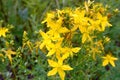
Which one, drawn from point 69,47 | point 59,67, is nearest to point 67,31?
→ point 69,47

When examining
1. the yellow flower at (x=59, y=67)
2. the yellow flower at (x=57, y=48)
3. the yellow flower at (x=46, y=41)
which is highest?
the yellow flower at (x=46, y=41)

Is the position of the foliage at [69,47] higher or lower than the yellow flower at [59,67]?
higher

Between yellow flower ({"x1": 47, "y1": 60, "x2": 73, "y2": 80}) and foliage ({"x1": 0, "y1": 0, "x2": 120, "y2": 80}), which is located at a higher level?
foliage ({"x1": 0, "y1": 0, "x2": 120, "y2": 80})

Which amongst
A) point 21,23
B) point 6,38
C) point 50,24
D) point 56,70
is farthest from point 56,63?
point 21,23

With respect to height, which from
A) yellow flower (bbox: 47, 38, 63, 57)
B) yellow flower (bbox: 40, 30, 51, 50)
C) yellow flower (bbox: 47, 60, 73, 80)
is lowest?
yellow flower (bbox: 47, 60, 73, 80)

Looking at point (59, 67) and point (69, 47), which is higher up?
point (69, 47)

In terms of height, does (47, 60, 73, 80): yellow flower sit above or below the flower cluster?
below

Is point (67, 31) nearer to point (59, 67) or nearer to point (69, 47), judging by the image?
point (69, 47)

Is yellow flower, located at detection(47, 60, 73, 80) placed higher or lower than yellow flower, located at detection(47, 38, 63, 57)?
lower
